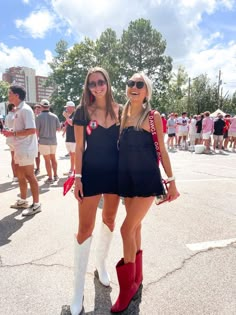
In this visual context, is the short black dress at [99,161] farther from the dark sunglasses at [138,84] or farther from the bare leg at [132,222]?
the dark sunglasses at [138,84]

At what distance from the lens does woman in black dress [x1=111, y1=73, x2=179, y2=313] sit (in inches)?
86.7

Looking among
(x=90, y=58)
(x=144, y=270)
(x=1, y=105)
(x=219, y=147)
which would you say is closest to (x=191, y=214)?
(x=144, y=270)

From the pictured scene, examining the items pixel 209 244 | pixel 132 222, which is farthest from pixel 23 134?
pixel 209 244

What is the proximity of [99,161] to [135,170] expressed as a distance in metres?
0.30

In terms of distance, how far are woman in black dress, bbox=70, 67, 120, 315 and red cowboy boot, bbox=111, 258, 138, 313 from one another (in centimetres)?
29

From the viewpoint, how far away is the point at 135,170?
7.22 ft

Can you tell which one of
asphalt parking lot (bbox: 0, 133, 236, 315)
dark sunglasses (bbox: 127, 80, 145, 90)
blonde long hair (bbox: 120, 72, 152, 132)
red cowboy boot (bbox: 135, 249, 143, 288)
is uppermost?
dark sunglasses (bbox: 127, 80, 145, 90)

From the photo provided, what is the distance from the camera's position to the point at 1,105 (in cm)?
3603

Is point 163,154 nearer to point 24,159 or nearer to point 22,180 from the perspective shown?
point 24,159

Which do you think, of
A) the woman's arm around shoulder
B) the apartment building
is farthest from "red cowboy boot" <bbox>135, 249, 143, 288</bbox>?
the apartment building

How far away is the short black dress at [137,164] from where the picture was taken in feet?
7.20

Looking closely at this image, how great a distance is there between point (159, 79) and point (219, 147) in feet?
111

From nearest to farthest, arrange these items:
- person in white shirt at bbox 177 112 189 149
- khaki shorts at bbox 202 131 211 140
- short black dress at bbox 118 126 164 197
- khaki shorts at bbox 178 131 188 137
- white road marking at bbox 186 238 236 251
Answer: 1. short black dress at bbox 118 126 164 197
2. white road marking at bbox 186 238 236 251
3. khaki shorts at bbox 202 131 211 140
4. person in white shirt at bbox 177 112 189 149
5. khaki shorts at bbox 178 131 188 137

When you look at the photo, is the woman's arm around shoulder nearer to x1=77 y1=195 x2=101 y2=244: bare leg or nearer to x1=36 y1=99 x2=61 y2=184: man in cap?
x1=77 y1=195 x2=101 y2=244: bare leg
